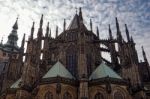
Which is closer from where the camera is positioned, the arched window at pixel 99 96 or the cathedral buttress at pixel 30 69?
the arched window at pixel 99 96

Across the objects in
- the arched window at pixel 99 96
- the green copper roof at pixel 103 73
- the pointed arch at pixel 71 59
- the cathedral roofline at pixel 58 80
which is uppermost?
the pointed arch at pixel 71 59

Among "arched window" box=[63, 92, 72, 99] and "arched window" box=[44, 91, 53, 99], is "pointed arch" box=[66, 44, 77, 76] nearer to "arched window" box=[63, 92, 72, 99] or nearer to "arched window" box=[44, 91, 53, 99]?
"arched window" box=[63, 92, 72, 99]

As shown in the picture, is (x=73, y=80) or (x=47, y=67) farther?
(x=47, y=67)

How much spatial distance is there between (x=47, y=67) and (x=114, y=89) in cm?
993

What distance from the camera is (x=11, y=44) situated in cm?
5844

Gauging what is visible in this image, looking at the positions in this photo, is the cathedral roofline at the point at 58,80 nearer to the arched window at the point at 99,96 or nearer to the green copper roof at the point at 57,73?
the green copper roof at the point at 57,73

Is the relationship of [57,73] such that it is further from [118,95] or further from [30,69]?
[118,95]

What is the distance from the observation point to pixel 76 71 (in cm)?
2928

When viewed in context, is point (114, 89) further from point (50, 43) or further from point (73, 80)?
point (50, 43)

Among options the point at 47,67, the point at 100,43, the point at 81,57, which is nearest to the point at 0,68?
the point at 47,67

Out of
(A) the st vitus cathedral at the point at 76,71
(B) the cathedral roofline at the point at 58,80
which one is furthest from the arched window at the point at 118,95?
(B) the cathedral roofline at the point at 58,80

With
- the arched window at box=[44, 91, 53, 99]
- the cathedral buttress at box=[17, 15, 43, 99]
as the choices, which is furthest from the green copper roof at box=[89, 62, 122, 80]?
the cathedral buttress at box=[17, 15, 43, 99]

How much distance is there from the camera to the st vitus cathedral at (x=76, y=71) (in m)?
23.9

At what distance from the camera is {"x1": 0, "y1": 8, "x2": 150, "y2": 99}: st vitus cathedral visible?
78.5ft
